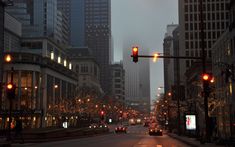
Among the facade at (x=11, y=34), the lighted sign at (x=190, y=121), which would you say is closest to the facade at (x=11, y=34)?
the facade at (x=11, y=34)

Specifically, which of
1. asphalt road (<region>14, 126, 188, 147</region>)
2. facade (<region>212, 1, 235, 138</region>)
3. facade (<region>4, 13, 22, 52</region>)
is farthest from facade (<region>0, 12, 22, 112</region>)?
asphalt road (<region>14, 126, 188, 147</region>)

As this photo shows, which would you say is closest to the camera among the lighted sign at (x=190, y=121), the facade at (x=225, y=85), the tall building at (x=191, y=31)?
the lighted sign at (x=190, y=121)

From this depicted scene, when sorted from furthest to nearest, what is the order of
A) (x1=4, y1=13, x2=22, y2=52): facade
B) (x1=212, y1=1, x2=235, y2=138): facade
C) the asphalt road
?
(x1=4, y1=13, x2=22, y2=52): facade < (x1=212, y1=1, x2=235, y2=138): facade < the asphalt road

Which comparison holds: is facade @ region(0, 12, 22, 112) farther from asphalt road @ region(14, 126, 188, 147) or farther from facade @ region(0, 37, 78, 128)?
asphalt road @ region(14, 126, 188, 147)

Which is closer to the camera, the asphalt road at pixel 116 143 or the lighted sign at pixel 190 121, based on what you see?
the asphalt road at pixel 116 143

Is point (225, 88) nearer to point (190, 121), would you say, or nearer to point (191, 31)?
point (190, 121)

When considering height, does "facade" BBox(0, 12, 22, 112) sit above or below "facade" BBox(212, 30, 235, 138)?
above

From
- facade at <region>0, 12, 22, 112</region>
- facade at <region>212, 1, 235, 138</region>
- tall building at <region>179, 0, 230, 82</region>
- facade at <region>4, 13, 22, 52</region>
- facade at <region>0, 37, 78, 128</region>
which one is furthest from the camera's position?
tall building at <region>179, 0, 230, 82</region>

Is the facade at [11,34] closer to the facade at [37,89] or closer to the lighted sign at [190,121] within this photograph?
the facade at [37,89]

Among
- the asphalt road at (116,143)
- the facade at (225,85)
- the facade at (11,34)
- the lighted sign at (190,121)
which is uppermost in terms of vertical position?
the facade at (11,34)

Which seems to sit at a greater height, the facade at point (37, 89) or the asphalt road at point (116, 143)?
the facade at point (37, 89)

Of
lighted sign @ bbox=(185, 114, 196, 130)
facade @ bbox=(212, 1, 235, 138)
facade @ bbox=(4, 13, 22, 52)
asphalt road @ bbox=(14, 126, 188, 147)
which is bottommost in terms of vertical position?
asphalt road @ bbox=(14, 126, 188, 147)

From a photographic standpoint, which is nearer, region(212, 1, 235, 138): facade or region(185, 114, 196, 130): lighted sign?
region(185, 114, 196, 130): lighted sign

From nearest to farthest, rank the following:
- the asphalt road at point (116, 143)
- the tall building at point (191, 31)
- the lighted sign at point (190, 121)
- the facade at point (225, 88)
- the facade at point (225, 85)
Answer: the asphalt road at point (116, 143), the lighted sign at point (190, 121), the facade at point (225, 85), the facade at point (225, 88), the tall building at point (191, 31)
